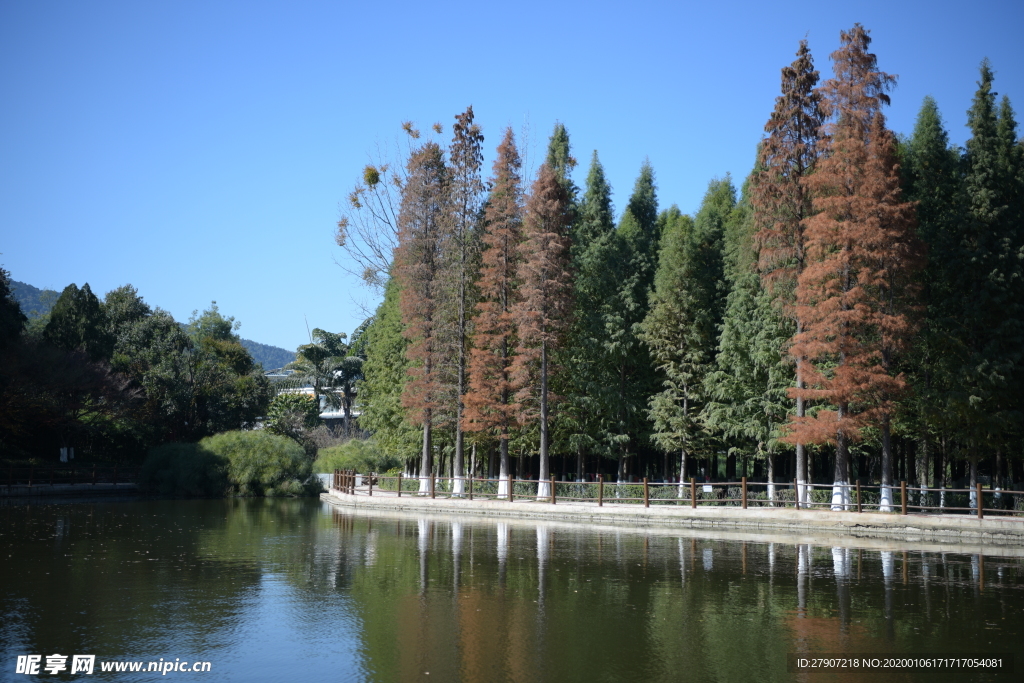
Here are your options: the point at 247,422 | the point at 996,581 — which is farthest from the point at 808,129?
the point at 247,422

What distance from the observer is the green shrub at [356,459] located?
173 ft

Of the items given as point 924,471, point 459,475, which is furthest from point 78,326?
point 924,471

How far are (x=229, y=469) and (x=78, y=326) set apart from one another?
1893 cm

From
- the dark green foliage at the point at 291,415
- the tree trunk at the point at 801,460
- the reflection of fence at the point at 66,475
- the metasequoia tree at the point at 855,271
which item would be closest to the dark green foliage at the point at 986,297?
the metasequoia tree at the point at 855,271

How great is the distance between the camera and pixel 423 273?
41.9 meters

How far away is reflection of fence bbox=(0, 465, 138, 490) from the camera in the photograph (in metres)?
47.1

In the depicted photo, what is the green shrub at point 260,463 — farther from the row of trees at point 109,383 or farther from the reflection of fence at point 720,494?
the row of trees at point 109,383

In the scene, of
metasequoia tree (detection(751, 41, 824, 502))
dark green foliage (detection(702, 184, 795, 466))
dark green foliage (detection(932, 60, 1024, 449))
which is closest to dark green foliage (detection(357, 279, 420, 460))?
dark green foliage (detection(702, 184, 795, 466))

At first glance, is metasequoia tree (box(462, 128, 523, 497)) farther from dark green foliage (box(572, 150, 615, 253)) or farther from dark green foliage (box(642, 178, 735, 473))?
dark green foliage (box(642, 178, 735, 473))

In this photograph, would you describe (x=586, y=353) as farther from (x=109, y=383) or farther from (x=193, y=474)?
(x=109, y=383)

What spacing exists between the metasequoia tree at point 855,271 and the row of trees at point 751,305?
3.3 inches

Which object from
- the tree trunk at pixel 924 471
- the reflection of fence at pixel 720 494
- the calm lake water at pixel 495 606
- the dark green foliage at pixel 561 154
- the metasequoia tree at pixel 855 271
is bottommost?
the calm lake water at pixel 495 606

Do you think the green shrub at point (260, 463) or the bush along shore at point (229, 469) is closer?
the bush along shore at point (229, 469)

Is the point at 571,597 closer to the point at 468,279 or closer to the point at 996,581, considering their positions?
the point at 996,581
